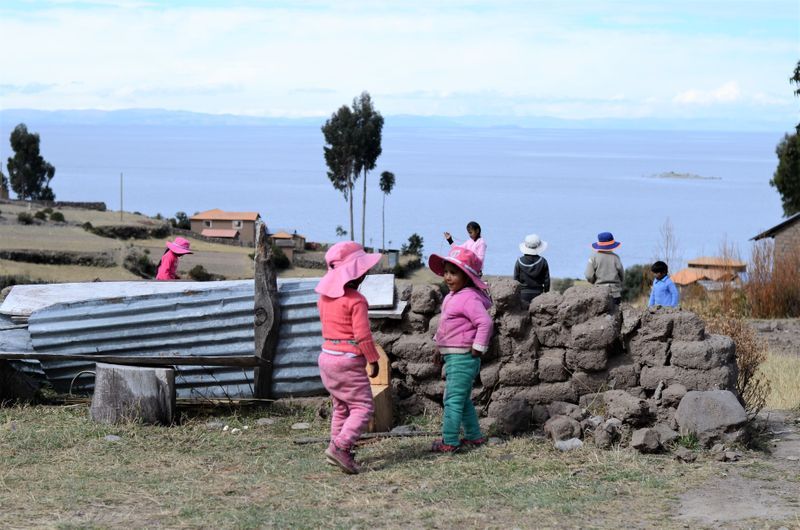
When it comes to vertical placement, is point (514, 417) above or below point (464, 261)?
below

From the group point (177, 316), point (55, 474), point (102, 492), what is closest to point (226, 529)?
point (102, 492)

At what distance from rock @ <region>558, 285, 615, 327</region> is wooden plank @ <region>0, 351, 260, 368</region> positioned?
2.48 meters

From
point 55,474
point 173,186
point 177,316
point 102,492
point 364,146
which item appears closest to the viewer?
point 102,492

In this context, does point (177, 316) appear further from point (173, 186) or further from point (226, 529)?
point (173, 186)

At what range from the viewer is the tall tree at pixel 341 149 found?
82250mm

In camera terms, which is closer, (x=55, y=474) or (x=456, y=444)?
(x=55, y=474)

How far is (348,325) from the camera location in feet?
23.0

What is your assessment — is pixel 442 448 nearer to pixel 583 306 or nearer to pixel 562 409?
pixel 562 409

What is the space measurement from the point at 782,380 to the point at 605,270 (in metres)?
2.46

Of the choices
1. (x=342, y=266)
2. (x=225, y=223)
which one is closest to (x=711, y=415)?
(x=342, y=266)

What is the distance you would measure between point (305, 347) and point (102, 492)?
2537 mm

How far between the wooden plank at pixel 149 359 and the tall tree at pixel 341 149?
7422cm

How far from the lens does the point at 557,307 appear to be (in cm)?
820

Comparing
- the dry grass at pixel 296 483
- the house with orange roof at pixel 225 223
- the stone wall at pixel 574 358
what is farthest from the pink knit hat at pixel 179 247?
the house with orange roof at pixel 225 223
